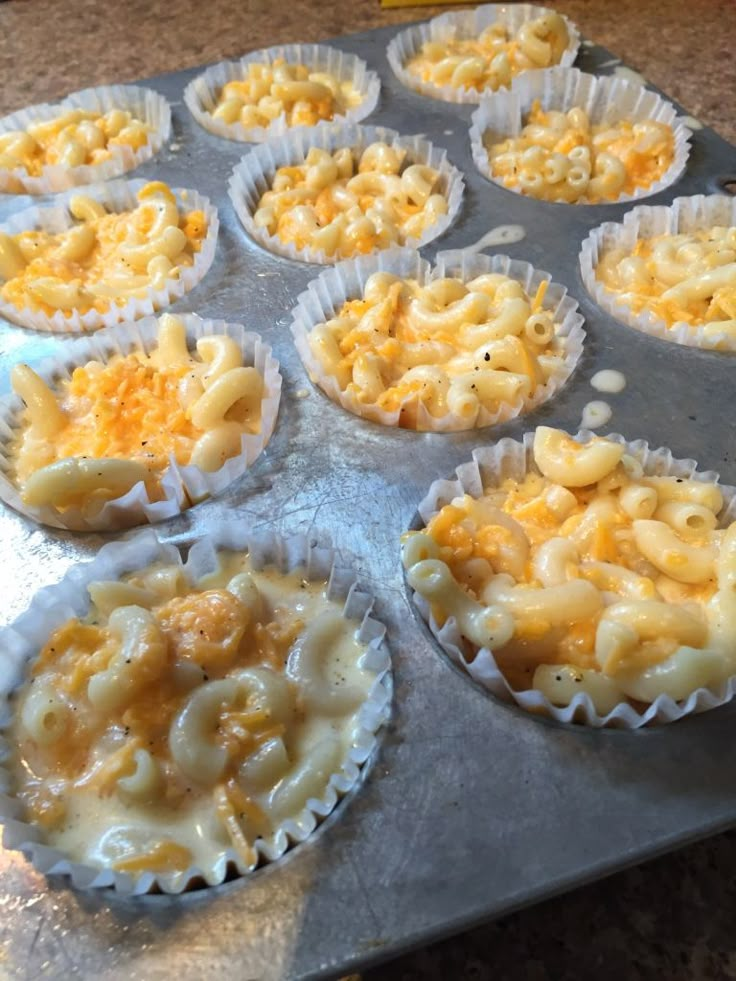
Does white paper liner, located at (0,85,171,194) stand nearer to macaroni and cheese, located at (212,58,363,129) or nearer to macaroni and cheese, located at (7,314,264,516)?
macaroni and cheese, located at (212,58,363,129)

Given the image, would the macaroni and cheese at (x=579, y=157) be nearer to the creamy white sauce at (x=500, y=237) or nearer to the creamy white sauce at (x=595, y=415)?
the creamy white sauce at (x=500, y=237)

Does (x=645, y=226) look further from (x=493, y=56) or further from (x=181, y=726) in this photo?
(x=181, y=726)

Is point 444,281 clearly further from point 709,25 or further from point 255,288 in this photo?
point 709,25

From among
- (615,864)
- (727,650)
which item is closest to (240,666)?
(615,864)

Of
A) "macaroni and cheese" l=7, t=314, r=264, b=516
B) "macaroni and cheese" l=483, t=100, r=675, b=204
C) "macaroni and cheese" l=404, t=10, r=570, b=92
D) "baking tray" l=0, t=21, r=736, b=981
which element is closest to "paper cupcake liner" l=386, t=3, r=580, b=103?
"macaroni and cheese" l=404, t=10, r=570, b=92

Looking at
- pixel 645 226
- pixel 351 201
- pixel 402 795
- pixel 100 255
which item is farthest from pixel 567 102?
pixel 402 795
